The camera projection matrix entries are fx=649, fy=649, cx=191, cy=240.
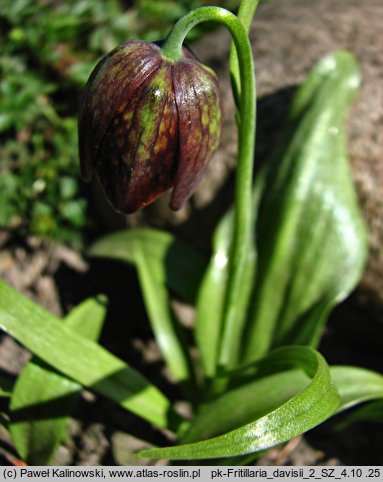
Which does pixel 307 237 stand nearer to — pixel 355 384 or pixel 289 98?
pixel 355 384

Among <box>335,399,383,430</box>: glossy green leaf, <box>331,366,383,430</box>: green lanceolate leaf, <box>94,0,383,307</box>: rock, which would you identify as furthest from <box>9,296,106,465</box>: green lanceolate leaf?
<box>94,0,383,307</box>: rock

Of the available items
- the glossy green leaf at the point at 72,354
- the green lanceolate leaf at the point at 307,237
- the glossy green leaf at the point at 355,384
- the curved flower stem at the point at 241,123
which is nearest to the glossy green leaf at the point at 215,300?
the green lanceolate leaf at the point at 307,237

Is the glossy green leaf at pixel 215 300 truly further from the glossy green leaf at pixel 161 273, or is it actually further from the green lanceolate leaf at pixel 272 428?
the green lanceolate leaf at pixel 272 428

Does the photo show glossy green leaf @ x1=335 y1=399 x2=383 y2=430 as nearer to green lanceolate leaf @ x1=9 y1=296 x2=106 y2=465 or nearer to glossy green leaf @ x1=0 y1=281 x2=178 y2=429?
glossy green leaf @ x1=0 y1=281 x2=178 y2=429

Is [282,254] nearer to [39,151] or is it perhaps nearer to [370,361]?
[370,361]

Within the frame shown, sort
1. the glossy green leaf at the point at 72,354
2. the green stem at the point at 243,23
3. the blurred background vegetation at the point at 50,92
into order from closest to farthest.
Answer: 1. the green stem at the point at 243,23
2. the glossy green leaf at the point at 72,354
3. the blurred background vegetation at the point at 50,92

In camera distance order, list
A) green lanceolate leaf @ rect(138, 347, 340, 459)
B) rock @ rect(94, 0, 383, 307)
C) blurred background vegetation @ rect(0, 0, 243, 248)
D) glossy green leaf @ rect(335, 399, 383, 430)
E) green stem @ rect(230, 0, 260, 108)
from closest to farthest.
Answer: green lanceolate leaf @ rect(138, 347, 340, 459) < green stem @ rect(230, 0, 260, 108) < glossy green leaf @ rect(335, 399, 383, 430) < rock @ rect(94, 0, 383, 307) < blurred background vegetation @ rect(0, 0, 243, 248)

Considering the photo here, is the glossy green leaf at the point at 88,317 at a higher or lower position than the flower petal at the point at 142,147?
lower
